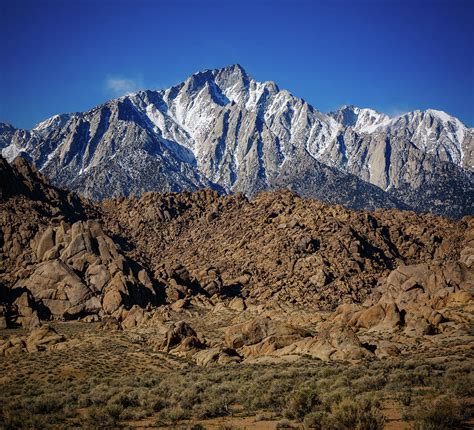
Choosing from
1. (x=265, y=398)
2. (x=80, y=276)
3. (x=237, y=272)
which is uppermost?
(x=237, y=272)

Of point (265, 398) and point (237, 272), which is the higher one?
point (237, 272)

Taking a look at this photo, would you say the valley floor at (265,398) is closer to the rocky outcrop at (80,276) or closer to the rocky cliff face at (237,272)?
the rocky cliff face at (237,272)

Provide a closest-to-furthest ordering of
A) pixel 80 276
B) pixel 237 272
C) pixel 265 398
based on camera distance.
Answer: pixel 265 398 → pixel 80 276 → pixel 237 272

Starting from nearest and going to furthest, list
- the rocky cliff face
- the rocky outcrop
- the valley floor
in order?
1. the valley floor
2. the rocky cliff face
3. the rocky outcrop

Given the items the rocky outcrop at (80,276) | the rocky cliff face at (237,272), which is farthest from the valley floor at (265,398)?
the rocky outcrop at (80,276)

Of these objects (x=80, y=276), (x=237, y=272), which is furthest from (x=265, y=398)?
(x=237, y=272)

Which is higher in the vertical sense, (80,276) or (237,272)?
(237,272)

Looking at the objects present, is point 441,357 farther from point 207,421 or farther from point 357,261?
point 357,261

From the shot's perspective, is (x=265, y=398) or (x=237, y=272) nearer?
(x=265, y=398)

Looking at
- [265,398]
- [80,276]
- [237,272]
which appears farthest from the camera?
[237,272]

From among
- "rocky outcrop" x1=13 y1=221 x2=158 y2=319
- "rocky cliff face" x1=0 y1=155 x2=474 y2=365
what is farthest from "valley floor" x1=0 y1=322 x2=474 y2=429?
"rocky outcrop" x1=13 y1=221 x2=158 y2=319

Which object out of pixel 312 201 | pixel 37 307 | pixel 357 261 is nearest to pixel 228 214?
pixel 312 201

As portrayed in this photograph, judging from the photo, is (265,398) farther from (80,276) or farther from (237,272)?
(237,272)

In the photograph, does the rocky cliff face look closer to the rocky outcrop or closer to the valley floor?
the rocky outcrop
